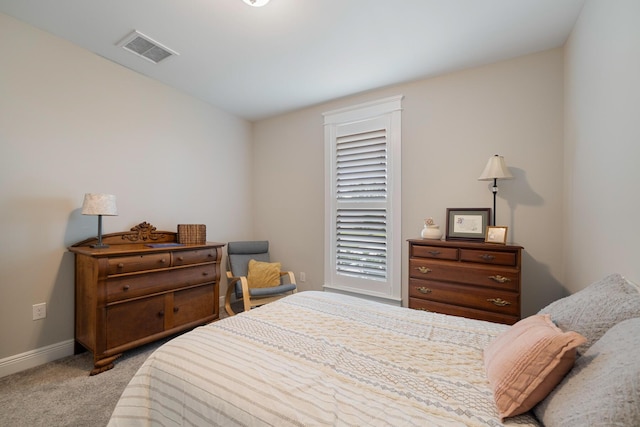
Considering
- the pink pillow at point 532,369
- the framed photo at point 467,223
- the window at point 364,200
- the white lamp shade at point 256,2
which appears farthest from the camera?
the window at point 364,200

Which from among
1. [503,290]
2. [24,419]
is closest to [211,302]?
[24,419]

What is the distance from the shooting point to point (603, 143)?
60.2 inches

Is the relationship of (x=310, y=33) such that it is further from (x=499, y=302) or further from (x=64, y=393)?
(x=64, y=393)

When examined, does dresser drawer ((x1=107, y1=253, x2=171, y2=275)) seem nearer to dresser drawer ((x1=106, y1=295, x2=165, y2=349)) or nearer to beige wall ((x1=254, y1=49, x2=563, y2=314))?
dresser drawer ((x1=106, y1=295, x2=165, y2=349))

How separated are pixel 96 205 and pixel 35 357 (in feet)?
4.32

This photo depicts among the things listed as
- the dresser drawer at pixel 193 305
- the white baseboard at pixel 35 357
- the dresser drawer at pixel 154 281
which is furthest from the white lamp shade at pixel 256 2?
the white baseboard at pixel 35 357

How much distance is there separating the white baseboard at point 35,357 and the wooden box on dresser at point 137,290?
4.7 inches

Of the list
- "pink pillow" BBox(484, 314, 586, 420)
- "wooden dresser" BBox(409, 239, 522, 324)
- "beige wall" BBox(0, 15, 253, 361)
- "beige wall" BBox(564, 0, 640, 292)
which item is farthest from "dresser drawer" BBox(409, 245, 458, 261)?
"beige wall" BBox(0, 15, 253, 361)

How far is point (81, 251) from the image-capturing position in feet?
7.03

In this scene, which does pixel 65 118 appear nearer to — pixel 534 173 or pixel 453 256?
pixel 453 256

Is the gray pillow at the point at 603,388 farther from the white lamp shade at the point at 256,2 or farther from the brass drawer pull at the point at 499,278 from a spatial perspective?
the white lamp shade at the point at 256,2

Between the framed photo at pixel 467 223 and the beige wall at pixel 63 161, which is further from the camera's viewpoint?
the framed photo at pixel 467 223

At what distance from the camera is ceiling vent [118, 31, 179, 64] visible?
7.32 ft

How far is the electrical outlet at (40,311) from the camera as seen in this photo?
7.20 feet
